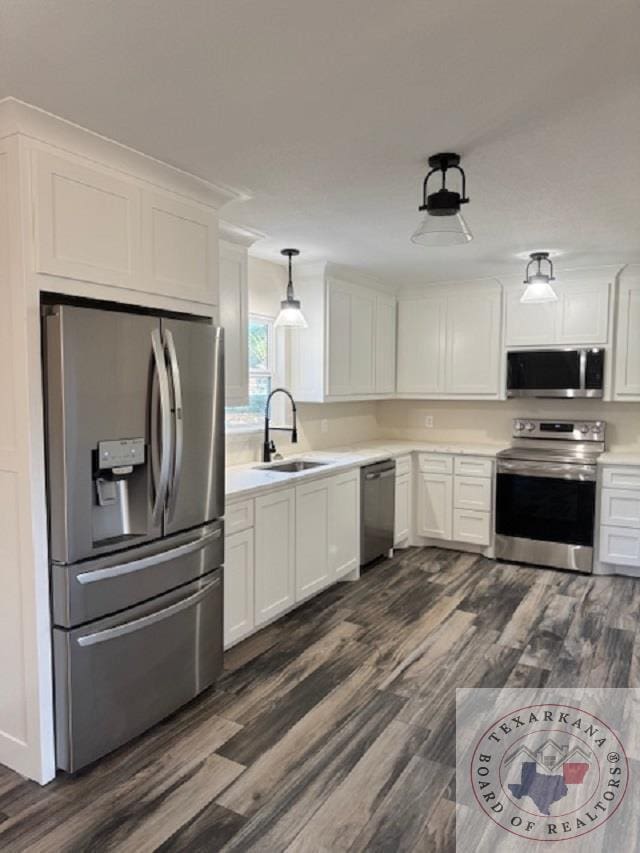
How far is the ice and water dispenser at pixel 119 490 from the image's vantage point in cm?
209

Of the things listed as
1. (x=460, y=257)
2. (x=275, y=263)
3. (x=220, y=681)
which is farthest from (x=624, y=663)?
(x=275, y=263)

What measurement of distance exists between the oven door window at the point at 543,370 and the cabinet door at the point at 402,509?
121cm

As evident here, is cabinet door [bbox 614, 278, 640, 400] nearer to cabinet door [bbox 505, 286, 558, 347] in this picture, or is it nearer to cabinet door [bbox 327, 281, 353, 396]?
cabinet door [bbox 505, 286, 558, 347]

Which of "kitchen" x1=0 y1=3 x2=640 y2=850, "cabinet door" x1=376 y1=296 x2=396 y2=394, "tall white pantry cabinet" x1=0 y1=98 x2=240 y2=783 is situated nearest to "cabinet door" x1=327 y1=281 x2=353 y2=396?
"kitchen" x1=0 y1=3 x2=640 y2=850

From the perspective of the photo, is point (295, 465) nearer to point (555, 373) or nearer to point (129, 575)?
point (129, 575)

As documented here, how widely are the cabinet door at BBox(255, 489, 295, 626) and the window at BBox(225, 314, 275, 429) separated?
929 millimetres

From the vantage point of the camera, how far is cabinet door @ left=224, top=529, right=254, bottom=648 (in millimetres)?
2932

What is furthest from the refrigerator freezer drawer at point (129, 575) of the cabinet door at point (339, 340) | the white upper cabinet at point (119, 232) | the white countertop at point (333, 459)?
the cabinet door at point (339, 340)

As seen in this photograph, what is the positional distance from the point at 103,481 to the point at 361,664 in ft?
5.60

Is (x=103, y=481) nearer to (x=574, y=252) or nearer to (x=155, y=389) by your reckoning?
(x=155, y=389)

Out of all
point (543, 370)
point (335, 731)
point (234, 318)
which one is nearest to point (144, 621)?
point (335, 731)

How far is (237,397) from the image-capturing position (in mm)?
3266

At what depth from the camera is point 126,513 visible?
7.22ft

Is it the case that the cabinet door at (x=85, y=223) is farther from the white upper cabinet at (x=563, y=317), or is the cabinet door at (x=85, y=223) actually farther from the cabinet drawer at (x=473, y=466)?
the white upper cabinet at (x=563, y=317)
